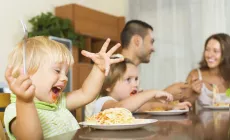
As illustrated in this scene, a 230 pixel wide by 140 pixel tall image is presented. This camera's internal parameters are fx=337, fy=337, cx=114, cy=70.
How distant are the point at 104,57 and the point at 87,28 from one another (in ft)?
8.18

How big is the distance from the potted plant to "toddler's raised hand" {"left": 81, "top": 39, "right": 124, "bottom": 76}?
200cm

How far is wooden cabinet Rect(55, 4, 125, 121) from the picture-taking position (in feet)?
11.3

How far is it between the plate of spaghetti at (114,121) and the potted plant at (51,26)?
7.62 feet

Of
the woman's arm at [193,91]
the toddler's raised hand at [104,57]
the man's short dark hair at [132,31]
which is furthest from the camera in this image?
the man's short dark hair at [132,31]

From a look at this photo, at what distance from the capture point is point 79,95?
1256 millimetres

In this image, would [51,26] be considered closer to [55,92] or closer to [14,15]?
[14,15]

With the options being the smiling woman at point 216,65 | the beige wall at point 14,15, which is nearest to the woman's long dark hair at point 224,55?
the smiling woman at point 216,65

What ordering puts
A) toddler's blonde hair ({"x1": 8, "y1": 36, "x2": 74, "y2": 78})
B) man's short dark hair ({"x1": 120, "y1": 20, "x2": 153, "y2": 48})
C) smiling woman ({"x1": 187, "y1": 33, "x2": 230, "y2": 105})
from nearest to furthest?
toddler's blonde hair ({"x1": 8, "y1": 36, "x2": 74, "y2": 78})
smiling woman ({"x1": 187, "y1": 33, "x2": 230, "y2": 105})
man's short dark hair ({"x1": 120, "y1": 20, "x2": 153, "y2": 48})

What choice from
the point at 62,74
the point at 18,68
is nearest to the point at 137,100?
the point at 62,74

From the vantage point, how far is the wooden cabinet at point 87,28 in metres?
3.44

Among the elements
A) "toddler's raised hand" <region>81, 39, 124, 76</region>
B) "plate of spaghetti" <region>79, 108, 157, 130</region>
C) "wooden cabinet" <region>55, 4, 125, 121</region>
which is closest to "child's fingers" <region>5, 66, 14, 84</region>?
"plate of spaghetti" <region>79, 108, 157, 130</region>

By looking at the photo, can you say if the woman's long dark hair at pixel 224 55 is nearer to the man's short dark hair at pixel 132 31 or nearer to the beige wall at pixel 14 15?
the man's short dark hair at pixel 132 31

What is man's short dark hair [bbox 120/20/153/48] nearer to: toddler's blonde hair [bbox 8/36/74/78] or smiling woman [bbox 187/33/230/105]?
smiling woman [bbox 187/33/230/105]

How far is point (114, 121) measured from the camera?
0.87m
